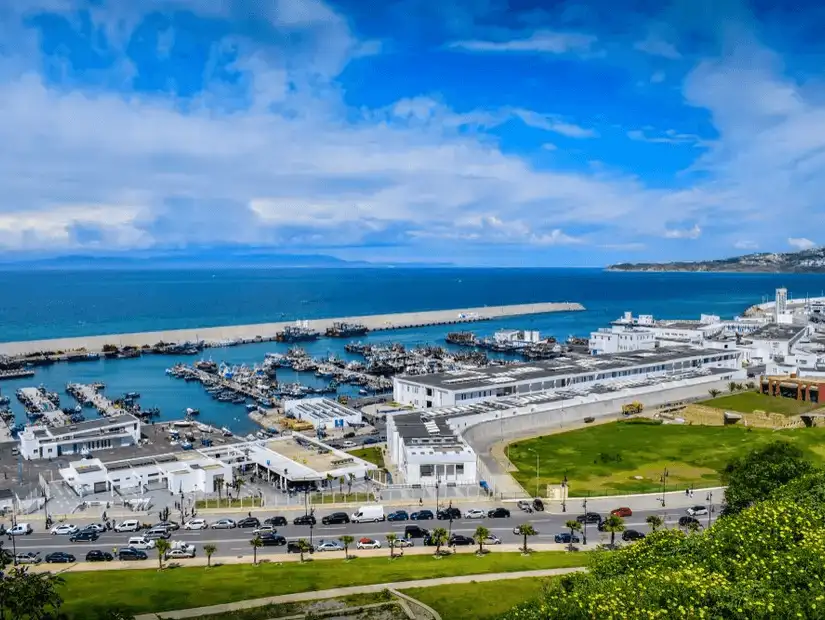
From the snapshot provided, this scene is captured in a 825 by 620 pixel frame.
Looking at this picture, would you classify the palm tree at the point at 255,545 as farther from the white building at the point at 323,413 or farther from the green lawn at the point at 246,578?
the white building at the point at 323,413

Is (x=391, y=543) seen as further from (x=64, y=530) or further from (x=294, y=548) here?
(x=64, y=530)

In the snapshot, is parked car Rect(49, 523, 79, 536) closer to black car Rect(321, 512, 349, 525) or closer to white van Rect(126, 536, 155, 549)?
white van Rect(126, 536, 155, 549)

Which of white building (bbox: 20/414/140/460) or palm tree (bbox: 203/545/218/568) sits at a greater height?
white building (bbox: 20/414/140/460)

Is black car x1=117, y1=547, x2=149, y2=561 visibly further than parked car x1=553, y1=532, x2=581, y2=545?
No

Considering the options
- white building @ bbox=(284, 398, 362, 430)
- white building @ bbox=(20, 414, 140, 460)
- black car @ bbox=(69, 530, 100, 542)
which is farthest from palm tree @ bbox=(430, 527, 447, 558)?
white building @ bbox=(20, 414, 140, 460)

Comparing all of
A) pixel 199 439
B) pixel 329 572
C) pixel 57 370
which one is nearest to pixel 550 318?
pixel 57 370

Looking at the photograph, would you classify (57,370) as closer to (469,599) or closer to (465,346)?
(465,346)
